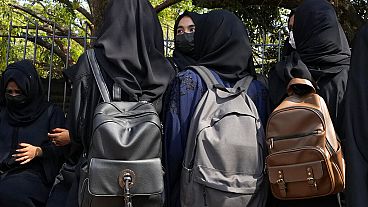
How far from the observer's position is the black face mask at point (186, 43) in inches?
143

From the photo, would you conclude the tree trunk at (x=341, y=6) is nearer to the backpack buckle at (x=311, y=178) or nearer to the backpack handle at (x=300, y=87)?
the backpack handle at (x=300, y=87)

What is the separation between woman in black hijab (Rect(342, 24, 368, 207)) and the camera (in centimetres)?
221

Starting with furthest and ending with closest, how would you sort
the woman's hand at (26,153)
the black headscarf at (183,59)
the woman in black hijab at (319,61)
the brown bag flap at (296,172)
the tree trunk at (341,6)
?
the tree trunk at (341,6) → the woman's hand at (26,153) → the black headscarf at (183,59) → the woman in black hijab at (319,61) → the brown bag flap at (296,172)

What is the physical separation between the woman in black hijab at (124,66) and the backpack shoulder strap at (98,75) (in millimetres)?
23

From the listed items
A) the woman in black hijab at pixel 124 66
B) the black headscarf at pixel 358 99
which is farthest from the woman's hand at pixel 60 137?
the black headscarf at pixel 358 99

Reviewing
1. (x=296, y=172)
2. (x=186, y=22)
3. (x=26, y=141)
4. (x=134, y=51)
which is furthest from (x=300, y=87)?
(x=26, y=141)

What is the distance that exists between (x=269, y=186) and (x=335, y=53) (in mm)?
833

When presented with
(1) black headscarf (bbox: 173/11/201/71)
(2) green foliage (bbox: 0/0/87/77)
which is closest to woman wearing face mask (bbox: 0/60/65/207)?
(1) black headscarf (bbox: 173/11/201/71)

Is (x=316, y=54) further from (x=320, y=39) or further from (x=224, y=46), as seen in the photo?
(x=224, y=46)

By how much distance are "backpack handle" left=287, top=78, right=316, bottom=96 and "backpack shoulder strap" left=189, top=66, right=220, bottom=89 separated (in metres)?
0.41

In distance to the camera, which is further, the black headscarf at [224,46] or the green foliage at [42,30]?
the green foliage at [42,30]

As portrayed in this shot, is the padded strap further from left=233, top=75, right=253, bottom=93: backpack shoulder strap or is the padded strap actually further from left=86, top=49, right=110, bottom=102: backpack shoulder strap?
left=233, top=75, right=253, bottom=93: backpack shoulder strap

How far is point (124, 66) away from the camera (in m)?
3.04

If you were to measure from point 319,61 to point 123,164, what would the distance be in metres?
1.20
